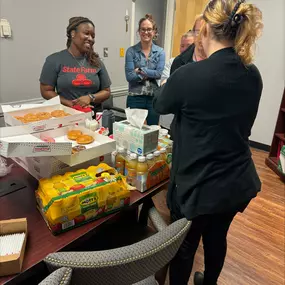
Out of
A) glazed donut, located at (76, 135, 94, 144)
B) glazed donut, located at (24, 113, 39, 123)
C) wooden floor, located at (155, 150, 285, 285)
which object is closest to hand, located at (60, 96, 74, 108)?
glazed donut, located at (24, 113, 39, 123)

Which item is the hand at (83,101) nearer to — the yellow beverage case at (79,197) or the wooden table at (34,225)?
the wooden table at (34,225)

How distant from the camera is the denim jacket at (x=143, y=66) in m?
2.77

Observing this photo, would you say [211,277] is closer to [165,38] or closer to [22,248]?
[22,248]

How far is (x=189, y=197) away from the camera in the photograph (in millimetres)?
1043

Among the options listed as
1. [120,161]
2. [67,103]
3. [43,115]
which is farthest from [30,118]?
[67,103]

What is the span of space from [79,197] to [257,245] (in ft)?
5.47

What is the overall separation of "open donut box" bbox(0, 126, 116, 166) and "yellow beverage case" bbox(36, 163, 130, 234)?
0.07m

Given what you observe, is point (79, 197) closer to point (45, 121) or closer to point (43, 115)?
point (45, 121)

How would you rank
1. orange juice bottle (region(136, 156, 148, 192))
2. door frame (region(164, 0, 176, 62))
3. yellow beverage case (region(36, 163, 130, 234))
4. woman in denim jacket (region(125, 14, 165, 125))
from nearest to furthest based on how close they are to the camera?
yellow beverage case (region(36, 163, 130, 234))
orange juice bottle (region(136, 156, 148, 192))
woman in denim jacket (region(125, 14, 165, 125))
door frame (region(164, 0, 176, 62))

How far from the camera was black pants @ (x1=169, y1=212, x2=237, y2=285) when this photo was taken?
116 cm

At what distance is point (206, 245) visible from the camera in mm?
1297

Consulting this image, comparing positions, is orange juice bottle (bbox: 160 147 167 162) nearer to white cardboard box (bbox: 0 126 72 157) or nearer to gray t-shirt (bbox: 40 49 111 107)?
white cardboard box (bbox: 0 126 72 157)

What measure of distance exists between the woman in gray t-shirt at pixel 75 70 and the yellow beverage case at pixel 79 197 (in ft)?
3.37

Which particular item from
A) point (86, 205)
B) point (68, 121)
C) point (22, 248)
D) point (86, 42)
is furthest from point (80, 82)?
point (22, 248)
